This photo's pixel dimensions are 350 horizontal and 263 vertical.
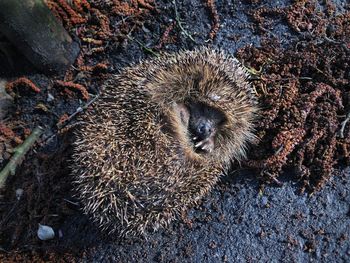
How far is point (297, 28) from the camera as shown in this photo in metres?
4.11

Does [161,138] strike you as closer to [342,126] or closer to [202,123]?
[202,123]

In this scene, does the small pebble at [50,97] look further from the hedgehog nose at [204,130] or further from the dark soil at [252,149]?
the hedgehog nose at [204,130]

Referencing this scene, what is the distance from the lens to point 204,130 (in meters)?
3.72

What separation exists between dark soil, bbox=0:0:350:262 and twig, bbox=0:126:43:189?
0.07 meters

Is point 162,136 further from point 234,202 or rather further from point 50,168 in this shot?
point 50,168

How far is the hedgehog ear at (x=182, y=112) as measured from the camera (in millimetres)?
3713

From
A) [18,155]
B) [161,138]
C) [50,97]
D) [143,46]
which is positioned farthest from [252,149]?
[18,155]

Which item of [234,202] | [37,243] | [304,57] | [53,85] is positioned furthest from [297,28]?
[37,243]

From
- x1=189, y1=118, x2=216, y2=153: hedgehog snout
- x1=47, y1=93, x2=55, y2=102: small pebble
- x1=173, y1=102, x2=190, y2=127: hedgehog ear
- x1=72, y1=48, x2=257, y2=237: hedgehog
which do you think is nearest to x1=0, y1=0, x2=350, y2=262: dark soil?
x1=47, y1=93, x2=55, y2=102: small pebble

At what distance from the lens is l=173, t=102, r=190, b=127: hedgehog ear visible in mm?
3713

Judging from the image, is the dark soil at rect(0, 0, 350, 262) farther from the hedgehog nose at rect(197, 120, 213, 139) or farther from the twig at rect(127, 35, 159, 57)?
the hedgehog nose at rect(197, 120, 213, 139)

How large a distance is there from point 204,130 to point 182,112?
0.75 feet

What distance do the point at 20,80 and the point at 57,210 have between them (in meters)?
1.28

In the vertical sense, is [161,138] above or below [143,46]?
below
